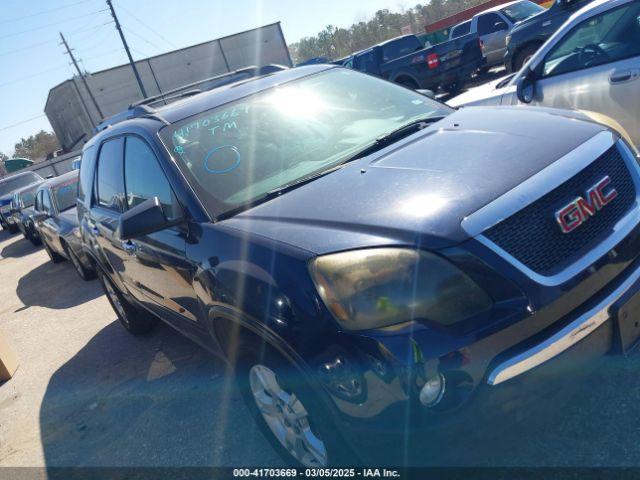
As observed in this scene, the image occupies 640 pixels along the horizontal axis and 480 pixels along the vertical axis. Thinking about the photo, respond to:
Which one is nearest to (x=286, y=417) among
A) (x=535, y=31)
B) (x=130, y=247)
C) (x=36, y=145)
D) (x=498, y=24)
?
(x=130, y=247)

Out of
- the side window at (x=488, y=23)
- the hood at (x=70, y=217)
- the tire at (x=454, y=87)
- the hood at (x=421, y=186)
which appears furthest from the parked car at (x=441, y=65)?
the hood at (x=421, y=186)

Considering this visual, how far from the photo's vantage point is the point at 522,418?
183cm

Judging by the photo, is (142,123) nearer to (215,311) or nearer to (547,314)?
(215,311)

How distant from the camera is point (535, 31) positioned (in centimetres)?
1016

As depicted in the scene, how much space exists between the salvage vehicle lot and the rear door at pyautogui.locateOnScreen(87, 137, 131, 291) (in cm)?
80

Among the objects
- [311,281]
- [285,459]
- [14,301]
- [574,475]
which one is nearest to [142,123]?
[311,281]

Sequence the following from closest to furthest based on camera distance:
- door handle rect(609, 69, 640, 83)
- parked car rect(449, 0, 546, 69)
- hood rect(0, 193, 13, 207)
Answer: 1. door handle rect(609, 69, 640, 83)
2. parked car rect(449, 0, 546, 69)
3. hood rect(0, 193, 13, 207)

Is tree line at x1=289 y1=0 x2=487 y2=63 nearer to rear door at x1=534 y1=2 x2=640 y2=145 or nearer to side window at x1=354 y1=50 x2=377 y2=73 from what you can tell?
side window at x1=354 y1=50 x2=377 y2=73

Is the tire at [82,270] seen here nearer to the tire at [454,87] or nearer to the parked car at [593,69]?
the parked car at [593,69]

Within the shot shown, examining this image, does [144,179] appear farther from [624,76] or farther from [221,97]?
[624,76]

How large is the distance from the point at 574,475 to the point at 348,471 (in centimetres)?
94

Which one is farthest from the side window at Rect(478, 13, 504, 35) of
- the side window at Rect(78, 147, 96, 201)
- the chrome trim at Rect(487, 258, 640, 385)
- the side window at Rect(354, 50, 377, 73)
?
the chrome trim at Rect(487, 258, 640, 385)

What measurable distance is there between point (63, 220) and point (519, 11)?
13528 mm

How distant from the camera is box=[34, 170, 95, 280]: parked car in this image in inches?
299
